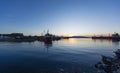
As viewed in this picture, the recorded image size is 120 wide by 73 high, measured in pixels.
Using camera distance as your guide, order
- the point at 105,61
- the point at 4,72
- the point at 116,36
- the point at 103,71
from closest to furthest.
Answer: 1. the point at 4,72
2. the point at 103,71
3. the point at 105,61
4. the point at 116,36

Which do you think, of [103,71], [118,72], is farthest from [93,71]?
[118,72]

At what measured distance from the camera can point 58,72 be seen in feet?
71.1

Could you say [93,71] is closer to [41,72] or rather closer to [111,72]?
[111,72]

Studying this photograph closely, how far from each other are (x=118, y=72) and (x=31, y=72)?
13.7 metres

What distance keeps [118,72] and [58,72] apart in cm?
951

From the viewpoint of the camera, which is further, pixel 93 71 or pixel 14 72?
pixel 93 71

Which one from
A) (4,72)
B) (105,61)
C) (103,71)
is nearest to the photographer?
(4,72)

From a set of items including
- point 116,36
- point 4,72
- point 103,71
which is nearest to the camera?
point 4,72

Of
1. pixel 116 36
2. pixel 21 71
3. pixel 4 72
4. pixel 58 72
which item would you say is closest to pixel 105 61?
pixel 58 72

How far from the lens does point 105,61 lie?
95.6ft

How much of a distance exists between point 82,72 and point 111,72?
4.59 m

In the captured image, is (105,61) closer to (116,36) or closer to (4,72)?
(4,72)

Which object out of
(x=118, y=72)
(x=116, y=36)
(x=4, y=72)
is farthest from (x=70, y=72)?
(x=116, y=36)

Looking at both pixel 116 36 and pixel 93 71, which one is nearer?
pixel 93 71
